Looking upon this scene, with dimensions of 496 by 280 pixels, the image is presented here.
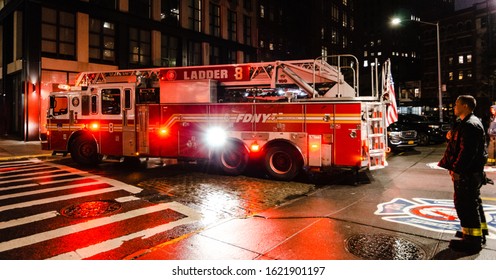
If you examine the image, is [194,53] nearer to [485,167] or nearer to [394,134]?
[394,134]

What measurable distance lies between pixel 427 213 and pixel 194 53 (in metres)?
28.2

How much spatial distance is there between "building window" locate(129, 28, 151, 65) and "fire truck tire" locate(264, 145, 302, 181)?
19964 mm

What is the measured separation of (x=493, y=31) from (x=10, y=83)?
6616 centimetres

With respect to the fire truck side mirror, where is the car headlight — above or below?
below

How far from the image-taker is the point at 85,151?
507 inches

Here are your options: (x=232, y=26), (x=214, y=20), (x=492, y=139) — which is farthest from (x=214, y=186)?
(x=232, y=26)

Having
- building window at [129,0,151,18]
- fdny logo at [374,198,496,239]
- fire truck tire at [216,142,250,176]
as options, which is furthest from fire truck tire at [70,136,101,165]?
building window at [129,0,151,18]

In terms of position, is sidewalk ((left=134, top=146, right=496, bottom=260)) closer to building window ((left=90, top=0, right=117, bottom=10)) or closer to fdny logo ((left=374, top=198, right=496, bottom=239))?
fdny logo ((left=374, top=198, right=496, bottom=239))

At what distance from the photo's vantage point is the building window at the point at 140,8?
86.8 ft

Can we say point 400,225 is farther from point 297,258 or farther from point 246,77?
point 246,77

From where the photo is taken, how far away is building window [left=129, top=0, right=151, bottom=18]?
2645 cm

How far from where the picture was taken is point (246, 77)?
1095cm

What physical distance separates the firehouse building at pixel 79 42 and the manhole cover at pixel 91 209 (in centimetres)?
1362

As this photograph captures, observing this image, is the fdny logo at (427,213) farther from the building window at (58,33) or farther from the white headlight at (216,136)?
the building window at (58,33)
